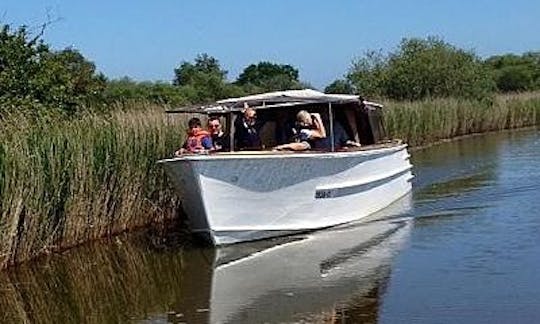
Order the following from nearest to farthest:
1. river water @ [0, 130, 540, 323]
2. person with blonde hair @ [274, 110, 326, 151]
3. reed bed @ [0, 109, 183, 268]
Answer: river water @ [0, 130, 540, 323], reed bed @ [0, 109, 183, 268], person with blonde hair @ [274, 110, 326, 151]

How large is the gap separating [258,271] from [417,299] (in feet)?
8.71

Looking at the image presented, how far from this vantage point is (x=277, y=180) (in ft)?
45.6

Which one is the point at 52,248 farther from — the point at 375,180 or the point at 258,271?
the point at 375,180

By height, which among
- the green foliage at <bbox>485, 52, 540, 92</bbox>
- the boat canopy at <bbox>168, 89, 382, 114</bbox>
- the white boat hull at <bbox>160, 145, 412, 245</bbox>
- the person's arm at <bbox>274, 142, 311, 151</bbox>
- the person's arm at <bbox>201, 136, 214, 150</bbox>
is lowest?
the white boat hull at <bbox>160, 145, 412, 245</bbox>

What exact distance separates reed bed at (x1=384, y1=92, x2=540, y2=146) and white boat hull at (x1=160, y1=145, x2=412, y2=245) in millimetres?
15767

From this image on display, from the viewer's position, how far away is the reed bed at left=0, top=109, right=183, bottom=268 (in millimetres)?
12477

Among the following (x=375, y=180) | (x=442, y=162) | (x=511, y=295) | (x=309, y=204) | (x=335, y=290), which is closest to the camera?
(x=511, y=295)

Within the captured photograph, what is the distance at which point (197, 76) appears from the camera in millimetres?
53750

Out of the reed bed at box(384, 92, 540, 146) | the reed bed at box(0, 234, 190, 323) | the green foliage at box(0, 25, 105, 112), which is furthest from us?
the reed bed at box(384, 92, 540, 146)

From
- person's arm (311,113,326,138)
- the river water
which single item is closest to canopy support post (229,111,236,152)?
person's arm (311,113,326,138)

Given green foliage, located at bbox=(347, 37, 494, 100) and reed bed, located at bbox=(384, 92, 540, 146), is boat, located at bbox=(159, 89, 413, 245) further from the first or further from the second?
green foliage, located at bbox=(347, 37, 494, 100)

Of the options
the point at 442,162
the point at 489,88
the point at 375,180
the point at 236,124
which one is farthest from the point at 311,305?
the point at 489,88

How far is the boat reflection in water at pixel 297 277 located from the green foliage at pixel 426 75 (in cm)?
3129

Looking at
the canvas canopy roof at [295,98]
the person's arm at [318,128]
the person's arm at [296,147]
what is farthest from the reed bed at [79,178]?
the person's arm at [318,128]
